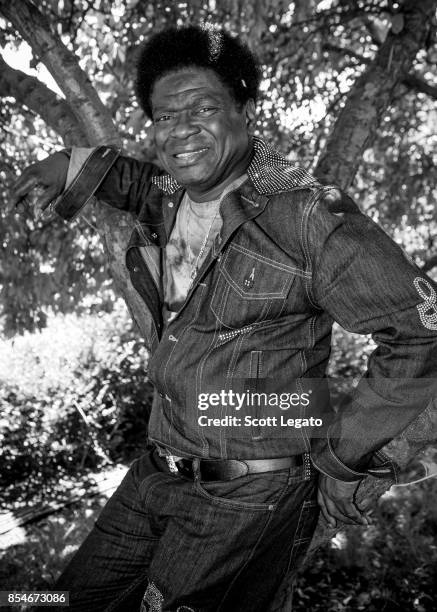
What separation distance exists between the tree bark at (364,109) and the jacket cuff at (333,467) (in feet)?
4.57

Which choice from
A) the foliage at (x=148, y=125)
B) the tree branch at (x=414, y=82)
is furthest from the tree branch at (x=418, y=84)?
the foliage at (x=148, y=125)

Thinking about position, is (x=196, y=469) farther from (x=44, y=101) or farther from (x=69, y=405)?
(x=69, y=405)

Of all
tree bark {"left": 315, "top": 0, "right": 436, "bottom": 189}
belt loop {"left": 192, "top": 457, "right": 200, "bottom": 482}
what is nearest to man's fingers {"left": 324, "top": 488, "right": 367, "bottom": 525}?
belt loop {"left": 192, "top": 457, "right": 200, "bottom": 482}

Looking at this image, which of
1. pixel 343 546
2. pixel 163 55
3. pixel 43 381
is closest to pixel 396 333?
pixel 163 55

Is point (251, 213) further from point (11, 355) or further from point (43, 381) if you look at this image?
point (11, 355)

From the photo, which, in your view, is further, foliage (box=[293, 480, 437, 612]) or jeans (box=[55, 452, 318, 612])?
foliage (box=[293, 480, 437, 612])

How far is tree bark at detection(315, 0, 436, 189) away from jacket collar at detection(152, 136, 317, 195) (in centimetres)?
77

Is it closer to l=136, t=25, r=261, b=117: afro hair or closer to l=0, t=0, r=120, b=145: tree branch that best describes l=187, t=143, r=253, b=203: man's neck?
l=136, t=25, r=261, b=117: afro hair

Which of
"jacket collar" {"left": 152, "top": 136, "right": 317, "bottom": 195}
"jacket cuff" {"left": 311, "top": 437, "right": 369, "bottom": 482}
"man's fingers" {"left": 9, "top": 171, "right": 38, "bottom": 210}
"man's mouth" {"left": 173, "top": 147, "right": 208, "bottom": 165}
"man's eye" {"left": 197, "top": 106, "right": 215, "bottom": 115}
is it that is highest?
"man's fingers" {"left": 9, "top": 171, "right": 38, "bottom": 210}

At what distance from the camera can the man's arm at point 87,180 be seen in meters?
2.67

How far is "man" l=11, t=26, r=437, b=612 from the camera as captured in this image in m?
1.81

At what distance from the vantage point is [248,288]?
6.53 ft

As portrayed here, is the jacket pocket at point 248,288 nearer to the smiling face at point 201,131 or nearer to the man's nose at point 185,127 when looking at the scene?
the smiling face at point 201,131

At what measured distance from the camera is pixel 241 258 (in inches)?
79.9
